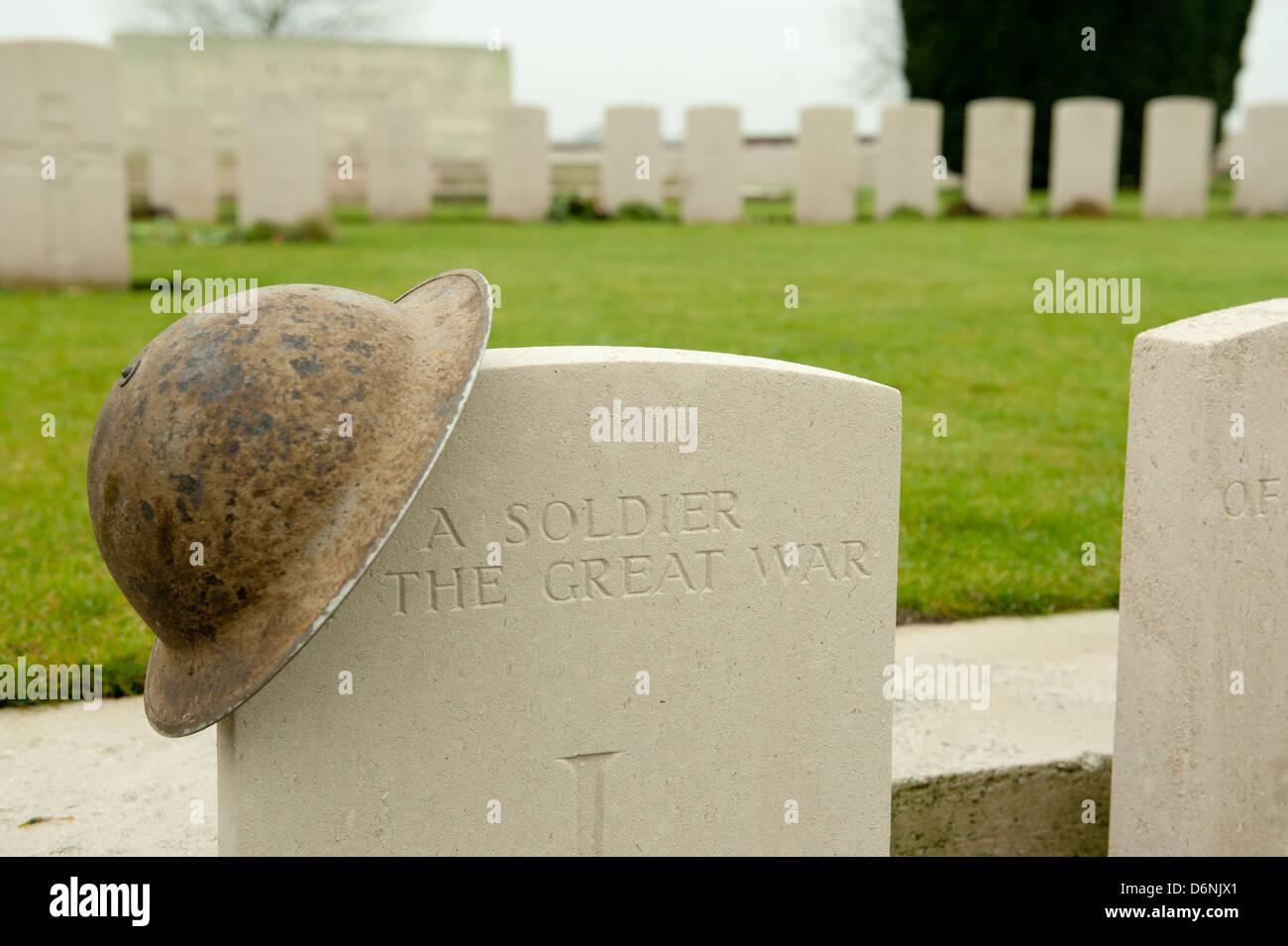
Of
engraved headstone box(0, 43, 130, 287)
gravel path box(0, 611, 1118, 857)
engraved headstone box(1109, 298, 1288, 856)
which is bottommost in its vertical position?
gravel path box(0, 611, 1118, 857)

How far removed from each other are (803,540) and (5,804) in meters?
1.88

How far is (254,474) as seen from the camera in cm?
196

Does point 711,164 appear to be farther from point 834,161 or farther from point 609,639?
point 609,639

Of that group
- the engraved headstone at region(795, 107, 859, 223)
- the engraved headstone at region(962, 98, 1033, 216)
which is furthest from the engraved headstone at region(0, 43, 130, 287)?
the engraved headstone at region(962, 98, 1033, 216)

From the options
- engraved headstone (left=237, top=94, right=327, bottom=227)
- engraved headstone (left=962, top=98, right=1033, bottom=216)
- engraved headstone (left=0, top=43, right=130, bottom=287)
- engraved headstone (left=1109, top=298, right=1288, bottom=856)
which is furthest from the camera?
engraved headstone (left=962, top=98, right=1033, bottom=216)

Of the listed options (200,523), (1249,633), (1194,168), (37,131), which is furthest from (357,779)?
(1194,168)

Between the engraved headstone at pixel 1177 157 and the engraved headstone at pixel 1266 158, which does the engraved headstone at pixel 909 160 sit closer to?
the engraved headstone at pixel 1177 157

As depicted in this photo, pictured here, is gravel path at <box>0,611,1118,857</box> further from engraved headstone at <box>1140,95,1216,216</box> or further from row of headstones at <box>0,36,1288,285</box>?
engraved headstone at <box>1140,95,1216,216</box>

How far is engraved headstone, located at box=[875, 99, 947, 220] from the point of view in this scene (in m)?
18.6

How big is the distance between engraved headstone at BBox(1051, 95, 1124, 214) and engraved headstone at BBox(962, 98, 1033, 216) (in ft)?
1.94

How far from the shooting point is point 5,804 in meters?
2.82

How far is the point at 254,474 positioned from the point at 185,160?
60.4ft

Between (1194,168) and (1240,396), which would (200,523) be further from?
(1194,168)

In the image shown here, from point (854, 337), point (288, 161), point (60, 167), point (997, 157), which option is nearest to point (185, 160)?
point (288, 161)
